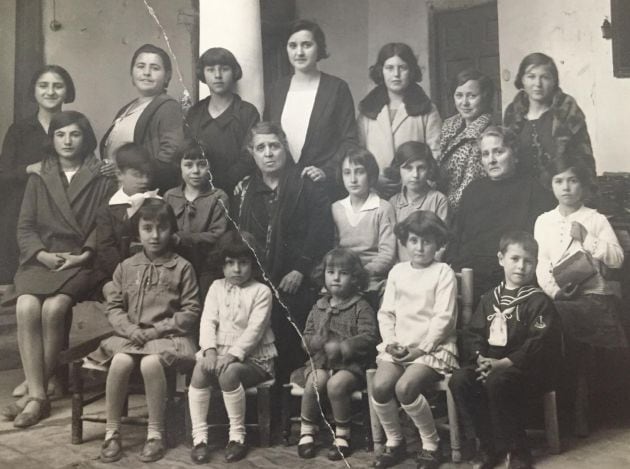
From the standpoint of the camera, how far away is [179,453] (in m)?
2.90

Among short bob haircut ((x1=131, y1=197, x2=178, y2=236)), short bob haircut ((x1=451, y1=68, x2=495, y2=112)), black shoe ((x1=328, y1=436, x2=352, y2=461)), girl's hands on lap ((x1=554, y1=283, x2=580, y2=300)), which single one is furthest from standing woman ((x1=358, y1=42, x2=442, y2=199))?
black shoe ((x1=328, y1=436, x2=352, y2=461))

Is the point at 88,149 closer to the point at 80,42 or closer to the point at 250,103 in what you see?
the point at 80,42

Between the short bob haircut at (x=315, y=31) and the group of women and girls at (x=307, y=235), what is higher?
the short bob haircut at (x=315, y=31)

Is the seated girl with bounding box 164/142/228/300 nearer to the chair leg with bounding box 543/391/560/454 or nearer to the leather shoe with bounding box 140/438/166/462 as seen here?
the leather shoe with bounding box 140/438/166/462

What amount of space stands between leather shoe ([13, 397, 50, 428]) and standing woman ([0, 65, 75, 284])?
0.58 meters

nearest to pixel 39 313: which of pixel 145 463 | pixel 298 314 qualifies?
pixel 145 463

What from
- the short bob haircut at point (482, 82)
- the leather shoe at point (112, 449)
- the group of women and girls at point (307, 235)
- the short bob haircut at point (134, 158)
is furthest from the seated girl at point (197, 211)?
the short bob haircut at point (482, 82)

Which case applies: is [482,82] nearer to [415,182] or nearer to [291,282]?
[415,182]

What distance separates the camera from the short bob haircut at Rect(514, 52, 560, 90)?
9.13 feet

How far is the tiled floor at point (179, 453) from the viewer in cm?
261

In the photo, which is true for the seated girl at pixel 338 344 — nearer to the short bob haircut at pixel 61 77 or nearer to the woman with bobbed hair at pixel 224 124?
the woman with bobbed hair at pixel 224 124

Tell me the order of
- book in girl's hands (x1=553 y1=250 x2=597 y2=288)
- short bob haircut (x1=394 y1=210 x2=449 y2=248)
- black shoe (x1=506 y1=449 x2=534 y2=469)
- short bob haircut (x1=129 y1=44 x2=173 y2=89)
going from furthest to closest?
1. short bob haircut (x1=129 y1=44 x2=173 y2=89)
2. short bob haircut (x1=394 y1=210 x2=449 y2=248)
3. book in girl's hands (x1=553 y1=250 x2=597 y2=288)
4. black shoe (x1=506 y1=449 x2=534 y2=469)

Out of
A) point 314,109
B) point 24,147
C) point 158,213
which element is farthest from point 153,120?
point 314,109

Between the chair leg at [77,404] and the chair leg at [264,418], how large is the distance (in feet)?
2.32
